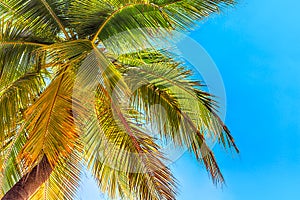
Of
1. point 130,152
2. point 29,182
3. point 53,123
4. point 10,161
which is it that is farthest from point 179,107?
point 10,161

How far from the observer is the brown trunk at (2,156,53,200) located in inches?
253

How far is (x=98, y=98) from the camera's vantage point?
7.15 m

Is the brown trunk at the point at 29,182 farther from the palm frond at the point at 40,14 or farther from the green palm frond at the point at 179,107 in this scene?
the palm frond at the point at 40,14

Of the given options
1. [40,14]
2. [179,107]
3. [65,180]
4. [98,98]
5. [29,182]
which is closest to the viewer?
[29,182]

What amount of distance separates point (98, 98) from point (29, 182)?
5.82ft

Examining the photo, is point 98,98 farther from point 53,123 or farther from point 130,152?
point 130,152

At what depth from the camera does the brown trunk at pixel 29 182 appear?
644cm

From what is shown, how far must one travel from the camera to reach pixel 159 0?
20.3 ft

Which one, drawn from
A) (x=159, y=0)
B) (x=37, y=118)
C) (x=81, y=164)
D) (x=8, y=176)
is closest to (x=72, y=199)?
(x=81, y=164)

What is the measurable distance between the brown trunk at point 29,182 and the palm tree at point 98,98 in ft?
0.05

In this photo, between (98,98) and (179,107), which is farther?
(98,98)

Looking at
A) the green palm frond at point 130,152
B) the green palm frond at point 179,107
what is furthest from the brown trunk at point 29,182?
the green palm frond at point 179,107

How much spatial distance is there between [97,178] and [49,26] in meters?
2.95

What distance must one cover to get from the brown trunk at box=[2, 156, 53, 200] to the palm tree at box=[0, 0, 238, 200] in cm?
2
